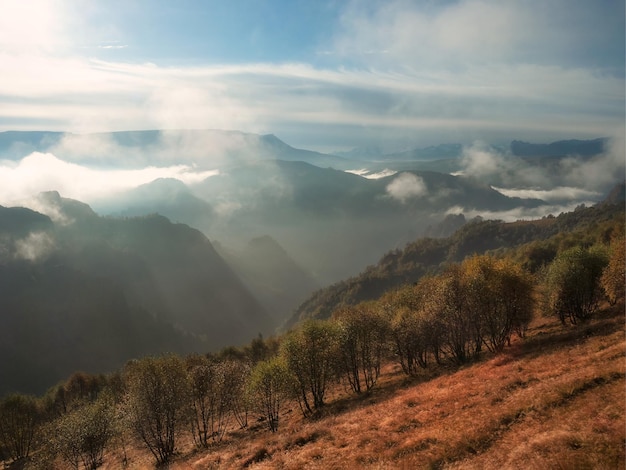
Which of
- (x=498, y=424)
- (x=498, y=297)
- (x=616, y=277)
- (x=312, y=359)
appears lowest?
(x=312, y=359)

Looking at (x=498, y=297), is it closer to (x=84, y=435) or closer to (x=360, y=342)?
(x=360, y=342)

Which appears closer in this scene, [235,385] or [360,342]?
Answer: [235,385]

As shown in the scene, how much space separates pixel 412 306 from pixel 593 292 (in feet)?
105

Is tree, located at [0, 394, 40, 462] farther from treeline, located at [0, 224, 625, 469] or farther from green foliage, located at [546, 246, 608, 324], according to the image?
Answer: green foliage, located at [546, 246, 608, 324]

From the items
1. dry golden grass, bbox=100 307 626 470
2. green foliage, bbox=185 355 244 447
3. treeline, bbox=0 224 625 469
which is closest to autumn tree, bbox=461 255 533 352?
treeline, bbox=0 224 625 469

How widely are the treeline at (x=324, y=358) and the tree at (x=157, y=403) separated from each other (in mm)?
144

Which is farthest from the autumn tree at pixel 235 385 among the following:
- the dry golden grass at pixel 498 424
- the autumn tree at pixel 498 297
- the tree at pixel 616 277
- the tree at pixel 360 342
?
the tree at pixel 616 277

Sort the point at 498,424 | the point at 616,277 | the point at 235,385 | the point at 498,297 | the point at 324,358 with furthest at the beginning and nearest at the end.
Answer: the point at 324,358
the point at 235,385
the point at 498,297
the point at 616,277
the point at 498,424

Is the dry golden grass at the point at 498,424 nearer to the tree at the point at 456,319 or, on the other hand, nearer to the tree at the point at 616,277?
the tree at the point at 616,277

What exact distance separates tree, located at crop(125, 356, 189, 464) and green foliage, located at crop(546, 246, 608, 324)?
64.4 metres

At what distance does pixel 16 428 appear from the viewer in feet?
301

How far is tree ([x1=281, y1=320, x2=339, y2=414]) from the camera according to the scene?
59906mm

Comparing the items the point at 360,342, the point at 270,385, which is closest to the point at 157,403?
the point at 270,385

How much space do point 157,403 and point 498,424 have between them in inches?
1787
